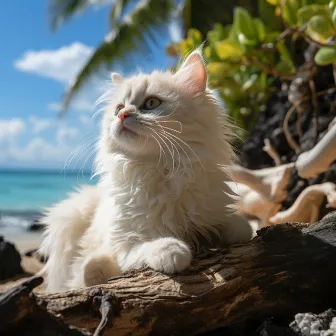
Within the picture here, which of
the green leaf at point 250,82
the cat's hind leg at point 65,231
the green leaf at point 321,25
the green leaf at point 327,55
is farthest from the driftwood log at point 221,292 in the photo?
the green leaf at point 250,82

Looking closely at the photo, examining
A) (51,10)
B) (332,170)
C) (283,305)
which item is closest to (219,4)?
(51,10)

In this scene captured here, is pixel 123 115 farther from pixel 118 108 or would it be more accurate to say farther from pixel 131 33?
pixel 131 33

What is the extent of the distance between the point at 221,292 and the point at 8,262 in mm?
1996

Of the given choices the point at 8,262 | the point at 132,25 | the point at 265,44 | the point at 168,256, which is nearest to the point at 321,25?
Answer: the point at 265,44

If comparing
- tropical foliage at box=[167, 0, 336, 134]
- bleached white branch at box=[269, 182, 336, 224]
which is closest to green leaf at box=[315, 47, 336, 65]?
tropical foliage at box=[167, 0, 336, 134]

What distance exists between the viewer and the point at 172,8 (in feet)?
23.9

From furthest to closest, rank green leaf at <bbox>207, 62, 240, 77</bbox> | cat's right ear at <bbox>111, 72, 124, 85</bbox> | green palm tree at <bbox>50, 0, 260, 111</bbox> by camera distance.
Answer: green palm tree at <bbox>50, 0, 260, 111</bbox> < green leaf at <bbox>207, 62, 240, 77</bbox> < cat's right ear at <bbox>111, 72, 124, 85</bbox>

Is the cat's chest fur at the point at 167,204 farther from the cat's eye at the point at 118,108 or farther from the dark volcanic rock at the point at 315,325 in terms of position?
the dark volcanic rock at the point at 315,325

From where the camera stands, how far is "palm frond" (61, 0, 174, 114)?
701cm

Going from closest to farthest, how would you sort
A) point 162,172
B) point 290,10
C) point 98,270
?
point 98,270, point 162,172, point 290,10

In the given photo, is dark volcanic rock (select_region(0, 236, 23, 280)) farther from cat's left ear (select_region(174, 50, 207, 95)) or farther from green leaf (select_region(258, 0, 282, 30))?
green leaf (select_region(258, 0, 282, 30))

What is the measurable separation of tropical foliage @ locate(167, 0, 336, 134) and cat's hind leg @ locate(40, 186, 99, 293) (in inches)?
37.9

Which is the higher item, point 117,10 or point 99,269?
point 117,10

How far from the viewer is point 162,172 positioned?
1.47 meters
